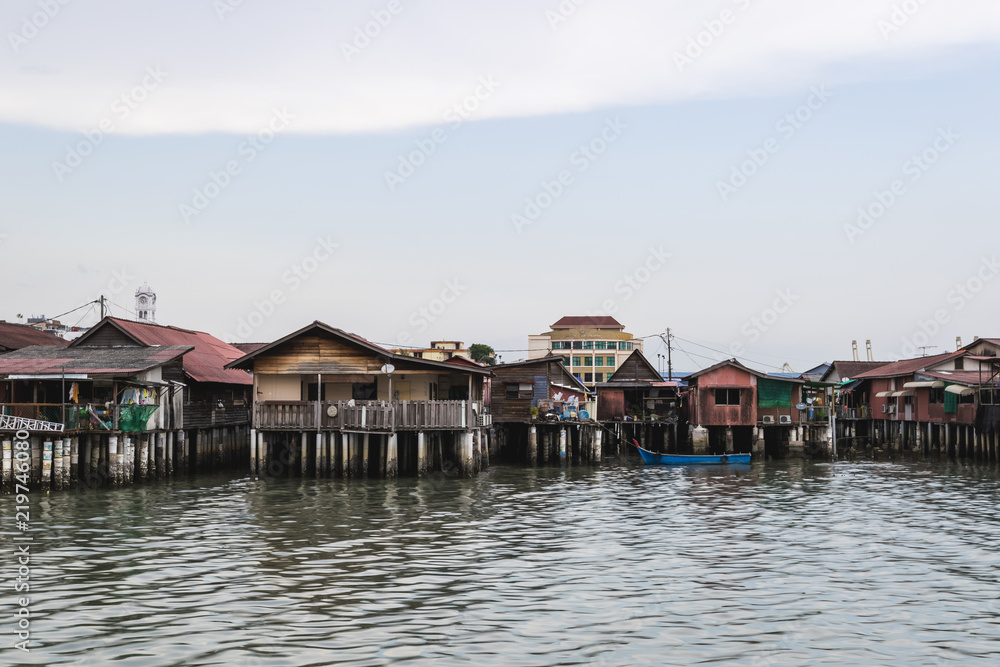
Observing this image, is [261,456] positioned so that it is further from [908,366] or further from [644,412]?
[908,366]

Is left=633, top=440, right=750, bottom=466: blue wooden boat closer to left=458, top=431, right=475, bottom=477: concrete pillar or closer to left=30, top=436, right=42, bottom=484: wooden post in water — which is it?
left=458, top=431, right=475, bottom=477: concrete pillar

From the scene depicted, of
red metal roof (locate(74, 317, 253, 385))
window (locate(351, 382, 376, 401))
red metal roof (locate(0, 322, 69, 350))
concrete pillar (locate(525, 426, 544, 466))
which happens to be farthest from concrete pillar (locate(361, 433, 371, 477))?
red metal roof (locate(0, 322, 69, 350))

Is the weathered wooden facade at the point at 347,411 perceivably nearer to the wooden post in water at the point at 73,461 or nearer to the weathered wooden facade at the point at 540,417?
the wooden post in water at the point at 73,461

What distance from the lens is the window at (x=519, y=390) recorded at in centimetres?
5398

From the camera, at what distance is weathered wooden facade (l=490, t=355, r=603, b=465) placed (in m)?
52.7

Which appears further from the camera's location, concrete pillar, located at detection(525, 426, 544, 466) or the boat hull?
the boat hull

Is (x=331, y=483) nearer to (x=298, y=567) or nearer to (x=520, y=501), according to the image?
(x=520, y=501)

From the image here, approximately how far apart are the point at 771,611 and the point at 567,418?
36.6 m

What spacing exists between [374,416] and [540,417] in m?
15.2

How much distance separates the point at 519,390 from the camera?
5403cm

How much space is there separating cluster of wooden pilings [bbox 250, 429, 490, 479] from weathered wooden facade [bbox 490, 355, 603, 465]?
29.8ft

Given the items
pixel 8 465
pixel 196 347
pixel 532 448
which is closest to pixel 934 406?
pixel 532 448

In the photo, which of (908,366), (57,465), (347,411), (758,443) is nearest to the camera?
(57,465)

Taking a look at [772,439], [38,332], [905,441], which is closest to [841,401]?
[905,441]
